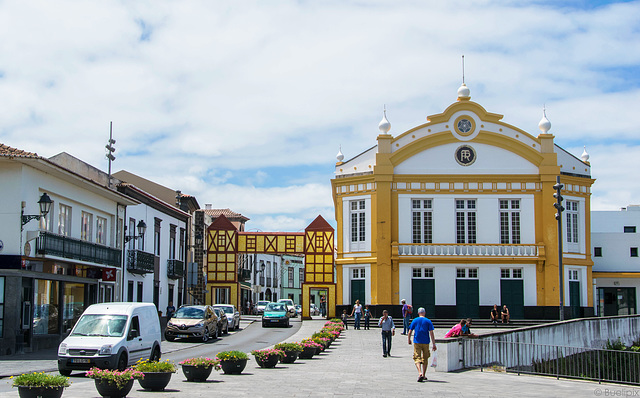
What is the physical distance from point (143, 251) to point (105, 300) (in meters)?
4.91

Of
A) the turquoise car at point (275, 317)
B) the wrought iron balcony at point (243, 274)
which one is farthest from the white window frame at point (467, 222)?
the wrought iron balcony at point (243, 274)

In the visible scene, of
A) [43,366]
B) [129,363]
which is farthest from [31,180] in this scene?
[129,363]

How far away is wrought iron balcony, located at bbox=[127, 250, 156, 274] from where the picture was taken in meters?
36.9

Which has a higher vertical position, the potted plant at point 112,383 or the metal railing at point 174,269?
the metal railing at point 174,269

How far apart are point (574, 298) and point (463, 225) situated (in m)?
8.37

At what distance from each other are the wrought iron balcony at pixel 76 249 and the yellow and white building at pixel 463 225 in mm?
16688

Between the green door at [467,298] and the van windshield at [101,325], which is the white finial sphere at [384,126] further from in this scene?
the van windshield at [101,325]

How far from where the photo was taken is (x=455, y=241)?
149ft

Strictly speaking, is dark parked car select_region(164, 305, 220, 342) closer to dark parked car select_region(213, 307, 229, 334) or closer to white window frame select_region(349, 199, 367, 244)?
dark parked car select_region(213, 307, 229, 334)

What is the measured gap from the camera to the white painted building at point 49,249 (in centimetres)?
2491

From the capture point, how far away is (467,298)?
148ft

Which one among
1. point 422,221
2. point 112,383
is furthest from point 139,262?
point 112,383

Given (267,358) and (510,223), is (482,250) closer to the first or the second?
(510,223)

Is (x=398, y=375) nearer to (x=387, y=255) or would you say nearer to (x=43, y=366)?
(x=43, y=366)
